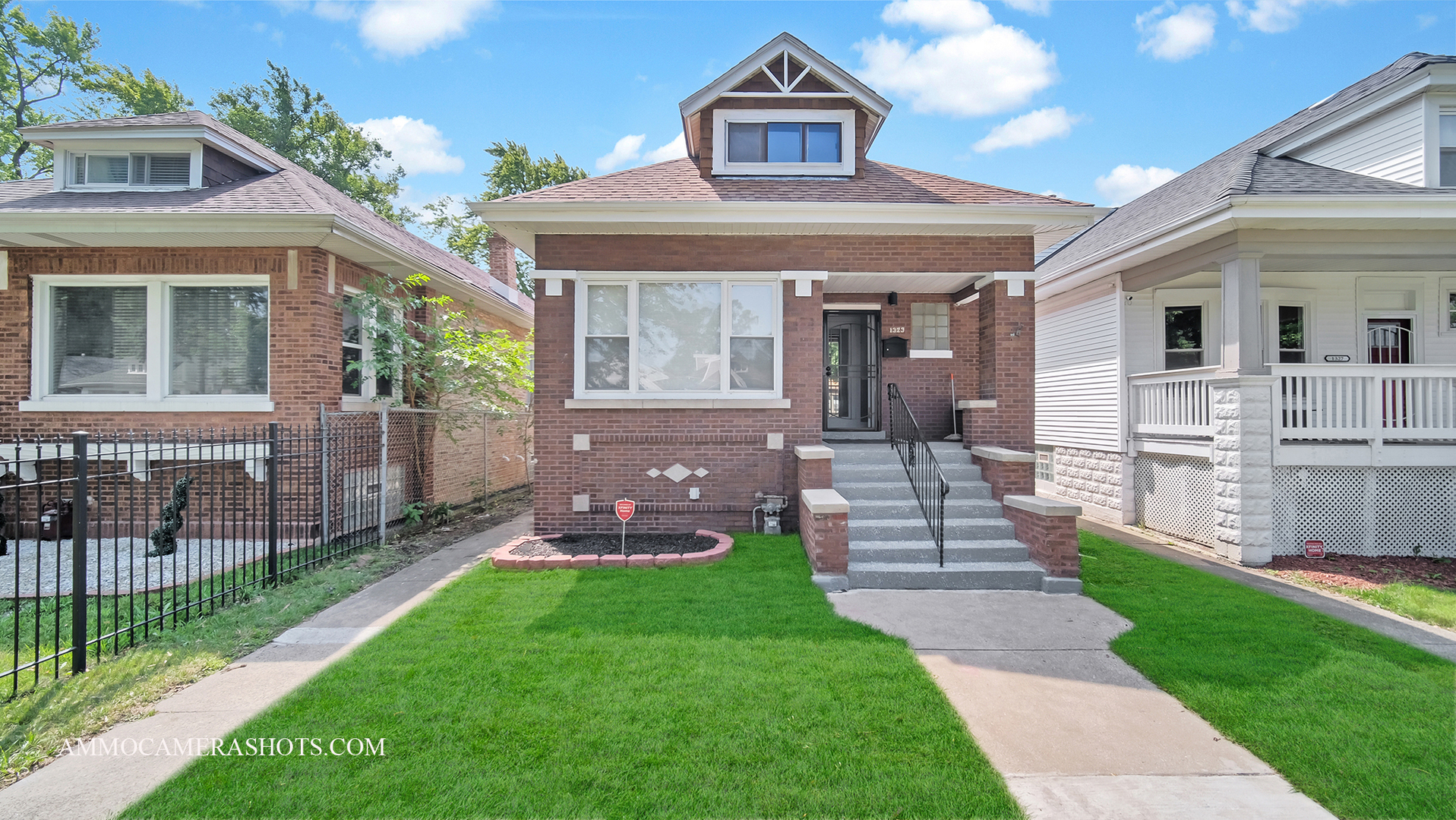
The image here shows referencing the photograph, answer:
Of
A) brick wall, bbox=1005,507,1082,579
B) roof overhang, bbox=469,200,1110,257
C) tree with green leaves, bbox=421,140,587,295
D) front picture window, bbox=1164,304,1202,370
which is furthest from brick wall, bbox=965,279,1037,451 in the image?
tree with green leaves, bbox=421,140,587,295

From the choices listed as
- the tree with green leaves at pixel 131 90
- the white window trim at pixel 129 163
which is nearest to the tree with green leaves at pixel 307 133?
the tree with green leaves at pixel 131 90

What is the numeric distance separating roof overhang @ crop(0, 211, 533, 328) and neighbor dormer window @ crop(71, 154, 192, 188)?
1.24 m

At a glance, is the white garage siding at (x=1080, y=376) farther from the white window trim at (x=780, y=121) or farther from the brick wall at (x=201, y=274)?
the brick wall at (x=201, y=274)

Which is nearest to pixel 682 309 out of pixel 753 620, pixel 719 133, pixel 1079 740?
pixel 719 133

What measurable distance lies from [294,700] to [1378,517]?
1186 centimetres

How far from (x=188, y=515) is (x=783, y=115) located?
373 inches

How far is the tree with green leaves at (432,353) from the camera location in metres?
8.41

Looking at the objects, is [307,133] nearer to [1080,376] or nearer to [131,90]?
[131,90]

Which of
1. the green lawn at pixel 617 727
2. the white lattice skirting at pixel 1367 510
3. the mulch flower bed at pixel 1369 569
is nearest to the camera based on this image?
the green lawn at pixel 617 727

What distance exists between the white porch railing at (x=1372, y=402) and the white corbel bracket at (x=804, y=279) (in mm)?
5896

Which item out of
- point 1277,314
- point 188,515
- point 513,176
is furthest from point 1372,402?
point 513,176

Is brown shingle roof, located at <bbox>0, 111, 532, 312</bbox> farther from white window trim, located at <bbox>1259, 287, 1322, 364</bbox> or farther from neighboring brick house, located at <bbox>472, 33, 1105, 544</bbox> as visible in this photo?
white window trim, located at <bbox>1259, 287, 1322, 364</bbox>

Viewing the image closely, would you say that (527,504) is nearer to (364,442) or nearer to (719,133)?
(364,442)

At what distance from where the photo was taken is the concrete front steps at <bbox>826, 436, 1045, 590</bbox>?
6.07 meters
